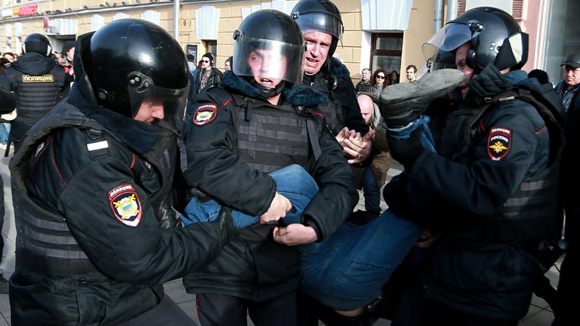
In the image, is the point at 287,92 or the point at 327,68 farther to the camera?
the point at 327,68

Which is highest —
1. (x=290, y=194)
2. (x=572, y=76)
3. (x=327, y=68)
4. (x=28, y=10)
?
(x=28, y=10)

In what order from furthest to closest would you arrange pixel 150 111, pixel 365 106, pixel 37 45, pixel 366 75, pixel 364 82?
pixel 366 75, pixel 364 82, pixel 37 45, pixel 365 106, pixel 150 111

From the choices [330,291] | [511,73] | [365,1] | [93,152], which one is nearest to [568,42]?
[365,1]

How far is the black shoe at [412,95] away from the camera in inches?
70.3

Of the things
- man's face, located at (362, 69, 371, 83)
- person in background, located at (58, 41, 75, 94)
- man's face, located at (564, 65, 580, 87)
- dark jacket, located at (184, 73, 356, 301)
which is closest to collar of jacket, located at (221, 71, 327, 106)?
dark jacket, located at (184, 73, 356, 301)

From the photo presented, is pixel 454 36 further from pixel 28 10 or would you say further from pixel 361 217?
pixel 28 10

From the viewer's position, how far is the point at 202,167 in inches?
72.9

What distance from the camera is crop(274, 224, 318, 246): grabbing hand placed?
1914 millimetres

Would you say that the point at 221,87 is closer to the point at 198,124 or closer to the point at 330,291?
the point at 198,124

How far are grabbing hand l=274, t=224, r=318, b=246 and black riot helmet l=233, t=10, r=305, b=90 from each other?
0.53 m

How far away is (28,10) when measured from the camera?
2438 centimetres

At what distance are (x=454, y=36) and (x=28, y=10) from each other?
26241 millimetres

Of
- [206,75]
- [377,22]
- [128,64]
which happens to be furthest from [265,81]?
[377,22]

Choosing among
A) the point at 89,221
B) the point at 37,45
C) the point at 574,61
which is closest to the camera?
the point at 89,221
